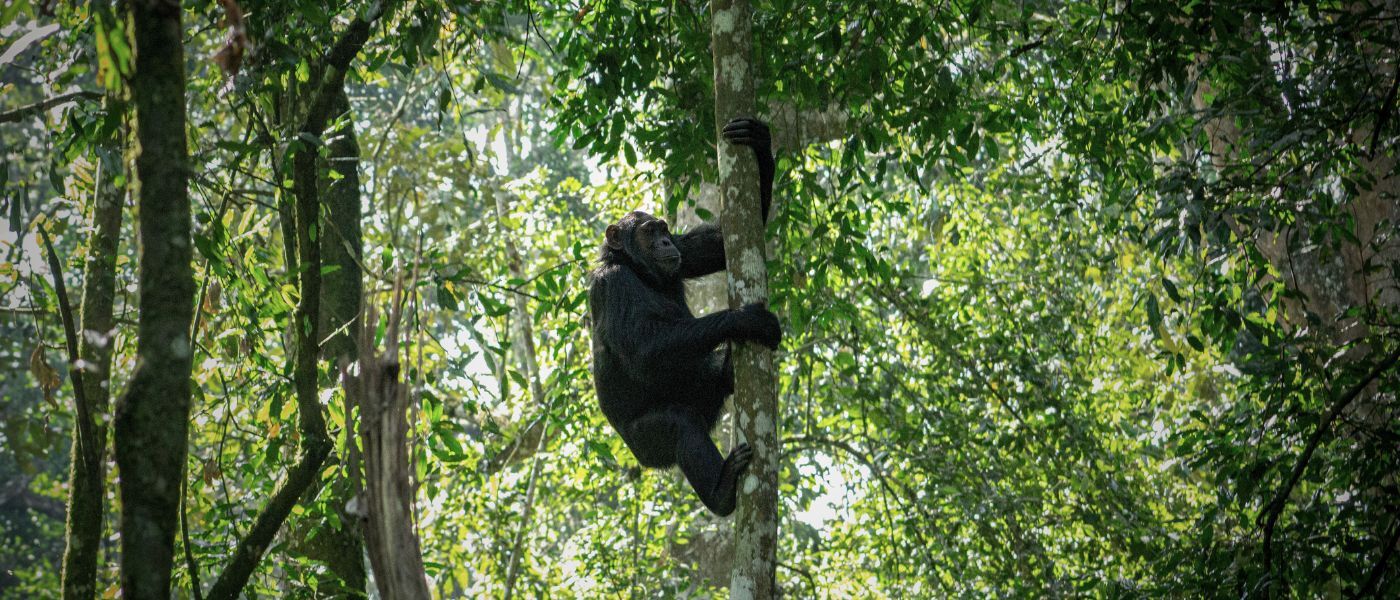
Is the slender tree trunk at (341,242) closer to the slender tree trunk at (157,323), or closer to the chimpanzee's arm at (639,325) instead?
the chimpanzee's arm at (639,325)

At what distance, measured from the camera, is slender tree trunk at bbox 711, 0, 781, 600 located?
414cm

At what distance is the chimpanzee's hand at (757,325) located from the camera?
4.41 meters

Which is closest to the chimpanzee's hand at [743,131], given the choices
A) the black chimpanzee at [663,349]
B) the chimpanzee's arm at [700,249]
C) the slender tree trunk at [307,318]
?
the black chimpanzee at [663,349]

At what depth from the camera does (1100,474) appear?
7957 mm

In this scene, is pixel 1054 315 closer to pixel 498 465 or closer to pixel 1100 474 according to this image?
pixel 1100 474

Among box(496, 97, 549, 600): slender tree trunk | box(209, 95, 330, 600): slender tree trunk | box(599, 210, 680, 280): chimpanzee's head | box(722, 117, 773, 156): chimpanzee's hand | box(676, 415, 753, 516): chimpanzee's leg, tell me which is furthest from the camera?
box(496, 97, 549, 600): slender tree trunk

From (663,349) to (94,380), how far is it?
2.95 meters

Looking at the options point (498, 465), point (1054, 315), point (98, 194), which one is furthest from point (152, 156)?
point (498, 465)

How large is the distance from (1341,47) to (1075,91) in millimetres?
1483

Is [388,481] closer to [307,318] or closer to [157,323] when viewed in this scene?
[157,323]

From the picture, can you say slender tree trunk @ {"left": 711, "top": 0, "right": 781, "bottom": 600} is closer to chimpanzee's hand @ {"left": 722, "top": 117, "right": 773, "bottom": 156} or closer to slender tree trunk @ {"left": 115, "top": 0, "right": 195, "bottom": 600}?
chimpanzee's hand @ {"left": 722, "top": 117, "right": 773, "bottom": 156}

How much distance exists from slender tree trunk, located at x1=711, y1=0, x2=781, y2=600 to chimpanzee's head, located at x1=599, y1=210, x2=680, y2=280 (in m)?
2.11

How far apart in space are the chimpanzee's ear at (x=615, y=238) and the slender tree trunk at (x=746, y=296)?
86.6 inches

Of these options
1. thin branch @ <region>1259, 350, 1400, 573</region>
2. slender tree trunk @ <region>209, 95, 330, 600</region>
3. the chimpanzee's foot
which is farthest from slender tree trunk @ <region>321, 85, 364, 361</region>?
thin branch @ <region>1259, 350, 1400, 573</region>
